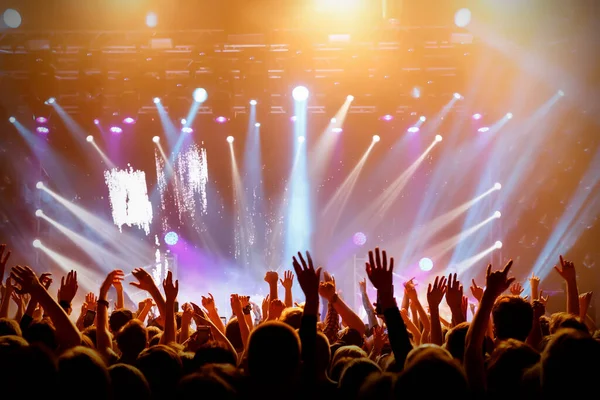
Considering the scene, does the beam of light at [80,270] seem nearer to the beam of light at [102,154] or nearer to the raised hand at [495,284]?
the beam of light at [102,154]

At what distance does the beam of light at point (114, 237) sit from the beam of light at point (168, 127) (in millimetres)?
3221

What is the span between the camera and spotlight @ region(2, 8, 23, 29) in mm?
8375

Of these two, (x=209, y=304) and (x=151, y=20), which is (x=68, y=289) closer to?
(x=209, y=304)

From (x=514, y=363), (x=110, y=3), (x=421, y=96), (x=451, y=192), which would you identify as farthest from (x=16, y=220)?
(x=514, y=363)

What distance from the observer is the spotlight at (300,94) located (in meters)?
11.2

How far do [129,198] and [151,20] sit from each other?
8.00 m

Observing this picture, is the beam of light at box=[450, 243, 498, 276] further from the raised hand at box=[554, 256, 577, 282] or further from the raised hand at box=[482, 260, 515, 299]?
the raised hand at box=[482, 260, 515, 299]

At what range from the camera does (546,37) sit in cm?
898

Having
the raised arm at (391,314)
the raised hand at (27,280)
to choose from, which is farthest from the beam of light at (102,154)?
the raised arm at (391,314)

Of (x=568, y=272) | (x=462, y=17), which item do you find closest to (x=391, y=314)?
(x=568, y=272)

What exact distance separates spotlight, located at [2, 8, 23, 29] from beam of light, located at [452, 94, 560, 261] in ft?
33.0

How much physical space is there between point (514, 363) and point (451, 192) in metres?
13.3

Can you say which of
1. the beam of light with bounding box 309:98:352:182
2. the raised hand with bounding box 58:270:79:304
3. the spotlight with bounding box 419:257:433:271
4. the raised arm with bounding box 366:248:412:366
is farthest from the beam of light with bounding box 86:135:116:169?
the raised arm with bounding box 366:248:412:366

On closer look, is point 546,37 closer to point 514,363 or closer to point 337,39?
point 337,39
